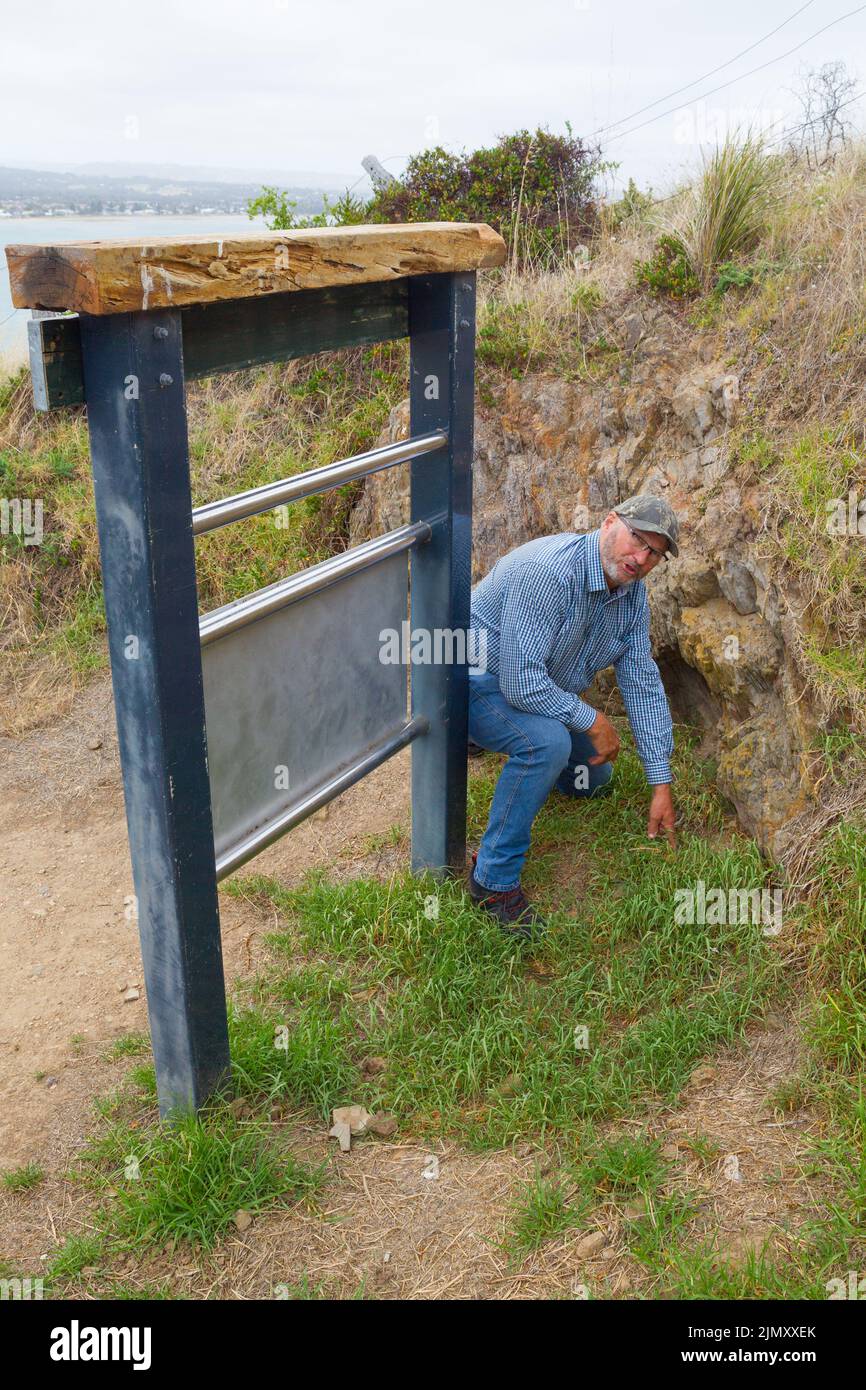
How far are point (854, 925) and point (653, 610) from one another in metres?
1.75

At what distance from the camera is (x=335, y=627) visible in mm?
3240

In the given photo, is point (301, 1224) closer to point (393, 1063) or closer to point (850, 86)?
point (393, 1063)

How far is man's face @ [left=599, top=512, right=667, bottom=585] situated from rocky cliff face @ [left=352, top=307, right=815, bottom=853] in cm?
56

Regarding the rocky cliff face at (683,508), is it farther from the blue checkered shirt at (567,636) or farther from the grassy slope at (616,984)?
the blue checkered shirt at (567,636)

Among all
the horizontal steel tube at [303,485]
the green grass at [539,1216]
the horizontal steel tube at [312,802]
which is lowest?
the green grass at [539,1216]

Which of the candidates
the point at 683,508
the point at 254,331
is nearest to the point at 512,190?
the point at 683,508

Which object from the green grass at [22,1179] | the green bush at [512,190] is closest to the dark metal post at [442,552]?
the green grass at [22,1179]

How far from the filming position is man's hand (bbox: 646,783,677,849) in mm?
3914

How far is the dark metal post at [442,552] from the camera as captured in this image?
339 cm

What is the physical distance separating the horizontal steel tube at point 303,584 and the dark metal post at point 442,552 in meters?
0.12

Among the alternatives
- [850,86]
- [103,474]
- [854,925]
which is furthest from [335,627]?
[850,86]

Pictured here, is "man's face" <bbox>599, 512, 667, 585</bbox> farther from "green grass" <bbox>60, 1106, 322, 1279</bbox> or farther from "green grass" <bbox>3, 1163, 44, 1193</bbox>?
"green grass" <bbox>3, 1163, 44, 1193</bbox>

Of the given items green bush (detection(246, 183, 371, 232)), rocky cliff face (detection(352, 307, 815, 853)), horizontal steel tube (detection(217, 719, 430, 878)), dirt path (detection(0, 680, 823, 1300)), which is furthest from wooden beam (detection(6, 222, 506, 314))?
green bush (detection(246, 183, 371, 232))

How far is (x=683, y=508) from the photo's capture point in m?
4.55
